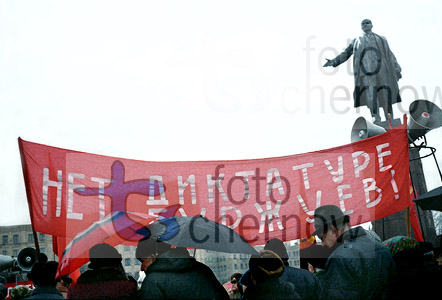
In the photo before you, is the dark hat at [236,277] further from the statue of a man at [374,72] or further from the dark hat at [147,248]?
the statue of a man at [374,72]

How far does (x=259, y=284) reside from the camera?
4625mm

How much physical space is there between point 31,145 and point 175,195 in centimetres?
234

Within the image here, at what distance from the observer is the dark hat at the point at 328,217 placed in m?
4.96

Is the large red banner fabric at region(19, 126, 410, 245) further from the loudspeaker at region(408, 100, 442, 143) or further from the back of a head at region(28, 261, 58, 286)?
the back of a head at region(28, 261, 58, 286)

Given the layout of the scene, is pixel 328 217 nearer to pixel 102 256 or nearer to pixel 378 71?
pixel 102 256

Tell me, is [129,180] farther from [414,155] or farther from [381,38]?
[381,38]

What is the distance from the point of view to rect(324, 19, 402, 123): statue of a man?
12102 mm

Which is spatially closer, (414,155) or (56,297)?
(56,297)

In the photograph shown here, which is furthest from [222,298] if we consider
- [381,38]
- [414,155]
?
[381,38]

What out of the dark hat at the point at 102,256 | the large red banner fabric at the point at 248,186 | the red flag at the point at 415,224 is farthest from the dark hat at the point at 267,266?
the red flag at the point at 415,224

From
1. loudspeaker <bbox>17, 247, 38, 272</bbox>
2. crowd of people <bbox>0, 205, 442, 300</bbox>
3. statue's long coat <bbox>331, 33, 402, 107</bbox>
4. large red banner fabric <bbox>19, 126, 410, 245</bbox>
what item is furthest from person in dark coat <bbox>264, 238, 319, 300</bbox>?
loudspeaker <bbox>17, 247, 38, 272</bbox>

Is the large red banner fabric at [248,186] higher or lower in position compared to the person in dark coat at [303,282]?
higher

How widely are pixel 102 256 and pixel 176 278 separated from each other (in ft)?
2.36

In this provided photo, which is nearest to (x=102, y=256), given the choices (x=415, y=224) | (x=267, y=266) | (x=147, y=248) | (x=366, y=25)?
(x=147, y=248)
